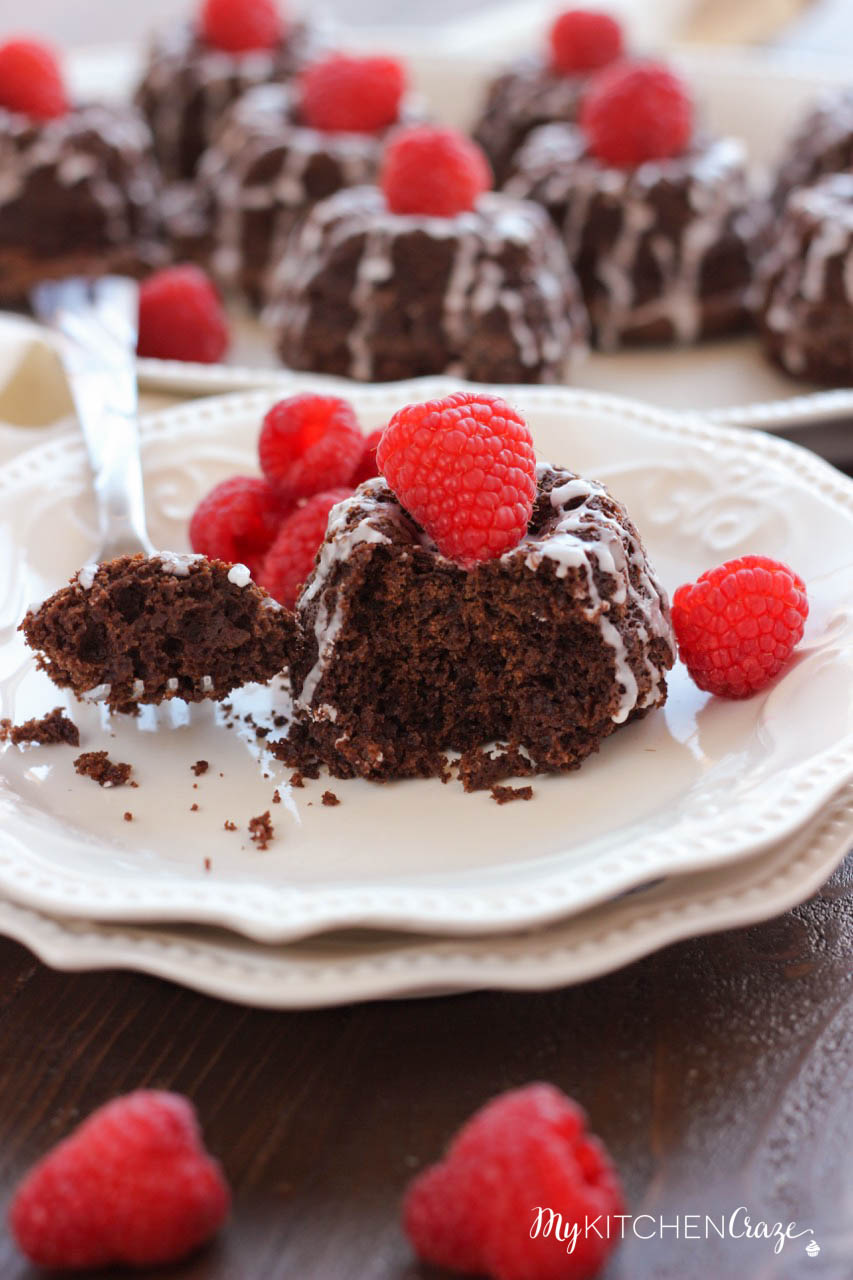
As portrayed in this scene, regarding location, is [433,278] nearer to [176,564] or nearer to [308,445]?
[308,445]

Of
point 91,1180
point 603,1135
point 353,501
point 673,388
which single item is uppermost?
point 353,501

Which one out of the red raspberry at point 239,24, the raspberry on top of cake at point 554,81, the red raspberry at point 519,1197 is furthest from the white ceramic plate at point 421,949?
the red raspberry at point 239,24

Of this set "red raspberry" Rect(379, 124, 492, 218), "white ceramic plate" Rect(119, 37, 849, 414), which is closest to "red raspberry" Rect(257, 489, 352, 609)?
"white ceramic plate" Rect(119, 37, 849, 414)

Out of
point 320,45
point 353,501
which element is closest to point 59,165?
point 320,45

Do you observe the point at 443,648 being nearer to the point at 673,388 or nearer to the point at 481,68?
the point at 673,388

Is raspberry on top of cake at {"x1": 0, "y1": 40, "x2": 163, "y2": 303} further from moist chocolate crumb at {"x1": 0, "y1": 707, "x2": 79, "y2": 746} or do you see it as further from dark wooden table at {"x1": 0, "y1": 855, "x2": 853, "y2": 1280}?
dark wooden table at {"x1": 0, "y1": 855, "x2": 853, "y2": 1280}

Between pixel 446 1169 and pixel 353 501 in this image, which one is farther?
pixel 353 501

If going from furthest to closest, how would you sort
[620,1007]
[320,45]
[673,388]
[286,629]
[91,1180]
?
1. [320,45]
2. [673,388]
3. [286,629]
4. [620,1007]
5. [91,1180]
